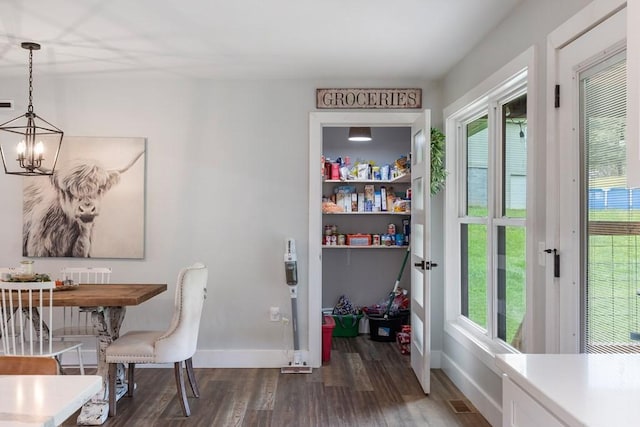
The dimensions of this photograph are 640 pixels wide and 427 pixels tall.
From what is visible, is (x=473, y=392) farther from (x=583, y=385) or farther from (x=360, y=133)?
(x=360, y=133)

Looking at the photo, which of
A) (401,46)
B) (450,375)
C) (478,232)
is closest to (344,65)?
(401,46)

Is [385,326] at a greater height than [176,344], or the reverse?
[176,344]

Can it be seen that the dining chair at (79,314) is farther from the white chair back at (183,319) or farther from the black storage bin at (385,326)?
the black storage bin at (385,326)

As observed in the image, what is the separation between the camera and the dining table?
122 inches

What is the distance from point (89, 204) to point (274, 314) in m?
1.84

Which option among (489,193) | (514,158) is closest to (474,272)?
(489,193)

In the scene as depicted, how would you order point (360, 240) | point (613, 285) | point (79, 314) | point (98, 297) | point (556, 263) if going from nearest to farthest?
point (613, 285) → point (556, 263) → point (98, 297) → point (79, 314) → point (360, 240)

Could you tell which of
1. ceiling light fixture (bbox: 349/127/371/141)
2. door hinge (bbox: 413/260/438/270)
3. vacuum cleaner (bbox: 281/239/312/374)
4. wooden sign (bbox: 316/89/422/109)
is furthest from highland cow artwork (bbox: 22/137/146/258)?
door hinge (bbox: 413/260/438/270)

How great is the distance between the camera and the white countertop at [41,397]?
1.21 meters

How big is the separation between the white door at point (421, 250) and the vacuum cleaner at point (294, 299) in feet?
3.11

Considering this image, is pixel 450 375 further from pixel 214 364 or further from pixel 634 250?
pixel 634 250

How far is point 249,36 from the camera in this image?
3.35 metres

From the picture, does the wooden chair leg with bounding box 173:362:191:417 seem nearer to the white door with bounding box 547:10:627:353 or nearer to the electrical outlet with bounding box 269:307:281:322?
the electrical outlet with bounding box 269:307:281:322

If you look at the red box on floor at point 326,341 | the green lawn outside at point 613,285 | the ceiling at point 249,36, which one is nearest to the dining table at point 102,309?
the red box on floor at point 326,341
